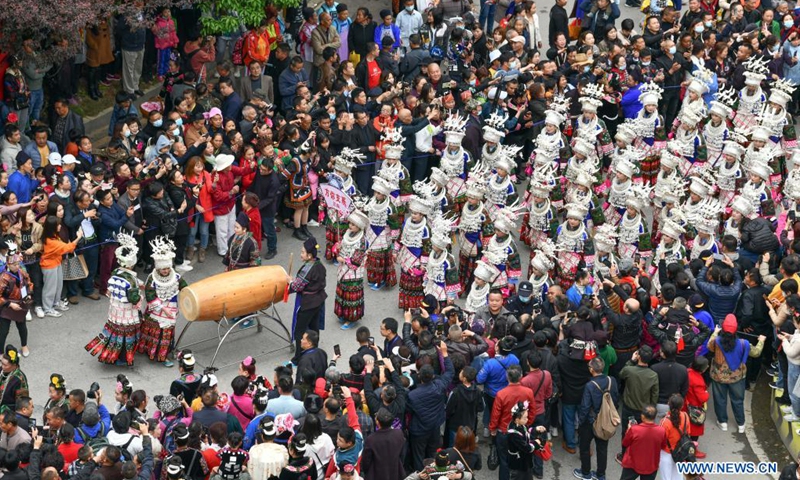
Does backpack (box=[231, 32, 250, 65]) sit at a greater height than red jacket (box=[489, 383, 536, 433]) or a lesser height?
greater

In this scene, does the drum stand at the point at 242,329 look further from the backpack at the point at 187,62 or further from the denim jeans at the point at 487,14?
the denim jeans at the point at 487,14

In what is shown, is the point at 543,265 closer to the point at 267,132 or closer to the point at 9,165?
the point at 267,132

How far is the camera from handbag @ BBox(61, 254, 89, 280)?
18656 millimetres

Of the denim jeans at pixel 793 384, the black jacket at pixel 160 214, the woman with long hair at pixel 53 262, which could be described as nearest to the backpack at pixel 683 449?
the denim jeans at pixel 793 384

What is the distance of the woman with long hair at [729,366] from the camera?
55.9 ft

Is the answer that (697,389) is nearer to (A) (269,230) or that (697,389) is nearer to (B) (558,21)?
(A) (269,230)

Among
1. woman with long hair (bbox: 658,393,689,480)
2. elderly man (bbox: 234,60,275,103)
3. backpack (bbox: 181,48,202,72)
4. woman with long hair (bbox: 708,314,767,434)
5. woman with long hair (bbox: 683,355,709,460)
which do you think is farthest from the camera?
backpack (bbox: 181,48,202,72)

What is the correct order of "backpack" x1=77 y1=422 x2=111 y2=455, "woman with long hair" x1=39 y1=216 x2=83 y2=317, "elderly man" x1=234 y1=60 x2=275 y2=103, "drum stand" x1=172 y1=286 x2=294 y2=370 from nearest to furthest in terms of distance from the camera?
"backpack" x1=77 y1=422 x2=111 y2=455 < "woman with long hair" x1=39 y1=216 x2=83 y2=317 < "drum stand" x1=172 y1=286 x2=294 y2=370 < "elderly man" x1=234 y1=60 x2=275 y2=103

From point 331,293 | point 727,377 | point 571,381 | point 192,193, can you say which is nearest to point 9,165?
point 192,193

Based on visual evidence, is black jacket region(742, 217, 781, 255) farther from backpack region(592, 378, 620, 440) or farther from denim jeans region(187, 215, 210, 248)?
denim jeans region(187, 215, 210, 248)

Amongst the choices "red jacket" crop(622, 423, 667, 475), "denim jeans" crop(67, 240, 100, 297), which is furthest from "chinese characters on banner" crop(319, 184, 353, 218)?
"red jacket" crop(622, 423, 667, 475)

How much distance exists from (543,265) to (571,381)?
2334 mm

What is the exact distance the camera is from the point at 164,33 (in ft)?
73.6

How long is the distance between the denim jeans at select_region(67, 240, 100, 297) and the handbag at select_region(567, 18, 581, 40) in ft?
36.2
